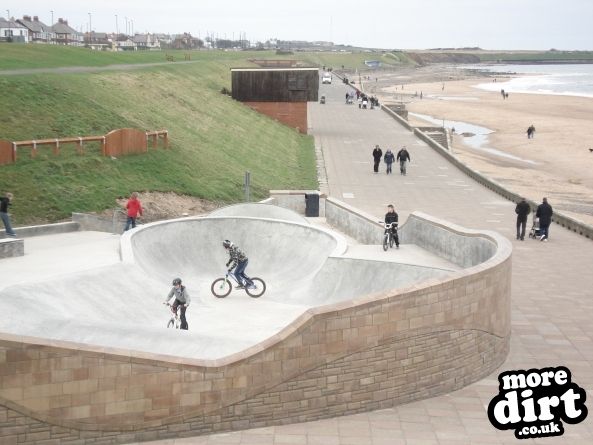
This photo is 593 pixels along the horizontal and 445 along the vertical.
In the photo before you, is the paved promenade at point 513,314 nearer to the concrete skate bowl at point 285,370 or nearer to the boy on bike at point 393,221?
the concrete skate bowl at point 285,370

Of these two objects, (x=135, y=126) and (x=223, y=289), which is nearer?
(x=223, y=289)

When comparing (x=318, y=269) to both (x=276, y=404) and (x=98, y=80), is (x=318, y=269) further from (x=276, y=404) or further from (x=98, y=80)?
(x=98, y=80)

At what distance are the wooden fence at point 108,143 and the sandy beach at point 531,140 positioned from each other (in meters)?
18.3

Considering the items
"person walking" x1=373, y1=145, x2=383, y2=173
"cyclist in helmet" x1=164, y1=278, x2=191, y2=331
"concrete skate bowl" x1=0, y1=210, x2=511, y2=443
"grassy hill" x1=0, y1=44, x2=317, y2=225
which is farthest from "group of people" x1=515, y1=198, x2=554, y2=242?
"person walking" x1=373, y1=145, x2=383, y2=173

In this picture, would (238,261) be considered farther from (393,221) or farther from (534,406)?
(534,406)

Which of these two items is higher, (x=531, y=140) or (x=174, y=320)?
(x=174, y=320)

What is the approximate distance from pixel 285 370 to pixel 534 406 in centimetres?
339

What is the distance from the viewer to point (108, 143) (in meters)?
30.2

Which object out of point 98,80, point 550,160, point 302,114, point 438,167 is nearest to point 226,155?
point 98,80

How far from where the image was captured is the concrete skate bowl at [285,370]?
10961 millimetres

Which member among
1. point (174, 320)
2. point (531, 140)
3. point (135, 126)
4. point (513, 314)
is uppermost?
point (135, 126)

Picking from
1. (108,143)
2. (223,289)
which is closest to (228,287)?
(223,289)

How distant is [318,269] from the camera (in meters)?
20.1

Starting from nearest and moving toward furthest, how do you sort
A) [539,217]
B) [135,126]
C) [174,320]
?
1. [174,320]
2. [539,217]
3. [135,126]
